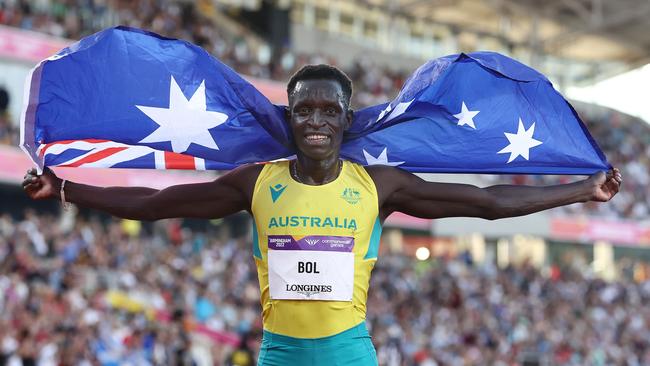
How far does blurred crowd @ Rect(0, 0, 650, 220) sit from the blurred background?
0.20 feet

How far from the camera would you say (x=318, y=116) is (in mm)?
5082

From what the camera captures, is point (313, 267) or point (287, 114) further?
point (287, 114)

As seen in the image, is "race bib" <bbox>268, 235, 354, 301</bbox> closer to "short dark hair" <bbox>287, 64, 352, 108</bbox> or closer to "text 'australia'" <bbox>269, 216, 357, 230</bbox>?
"text 'australia'" <bbox>269, 216, 357, 230</bbox>

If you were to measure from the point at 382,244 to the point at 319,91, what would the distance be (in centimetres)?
2498

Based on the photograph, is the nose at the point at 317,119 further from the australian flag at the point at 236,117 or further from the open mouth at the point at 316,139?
the australian flag at the point at 236,117

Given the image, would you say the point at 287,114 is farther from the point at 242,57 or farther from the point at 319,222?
the point at 242,57

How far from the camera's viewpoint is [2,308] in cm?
1330

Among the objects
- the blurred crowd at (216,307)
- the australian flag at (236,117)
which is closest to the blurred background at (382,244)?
the blurred crowd at (216,307)

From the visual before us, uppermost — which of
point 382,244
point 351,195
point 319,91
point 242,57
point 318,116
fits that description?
point 242,57

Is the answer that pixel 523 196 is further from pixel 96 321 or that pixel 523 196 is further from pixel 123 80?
pixel 96 321

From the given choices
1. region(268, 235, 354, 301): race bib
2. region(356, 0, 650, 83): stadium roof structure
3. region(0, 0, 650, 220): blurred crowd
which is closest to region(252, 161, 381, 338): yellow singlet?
region(268, 235, 354, 301): race bib

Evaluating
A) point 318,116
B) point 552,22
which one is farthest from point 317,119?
point 552,22

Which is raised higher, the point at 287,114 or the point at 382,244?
the point at 287,114

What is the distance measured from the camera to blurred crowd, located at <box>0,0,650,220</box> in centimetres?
2338
